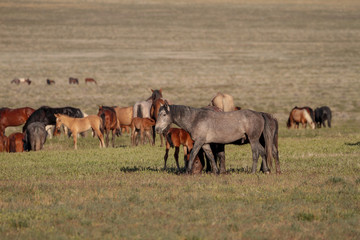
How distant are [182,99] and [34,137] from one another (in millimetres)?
26441

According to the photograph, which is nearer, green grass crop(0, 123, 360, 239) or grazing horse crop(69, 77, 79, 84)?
green grass crop(0, 123, 360, 239)

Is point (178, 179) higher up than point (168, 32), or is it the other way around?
point (168, 32)

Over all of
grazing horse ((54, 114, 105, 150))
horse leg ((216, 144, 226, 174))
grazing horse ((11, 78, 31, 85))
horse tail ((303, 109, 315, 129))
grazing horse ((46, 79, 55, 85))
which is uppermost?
grazing horse ((11, 78, 31, 85))

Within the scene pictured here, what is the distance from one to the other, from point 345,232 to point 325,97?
40582mm

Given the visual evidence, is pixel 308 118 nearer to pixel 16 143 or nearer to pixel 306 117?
pixel 306 117

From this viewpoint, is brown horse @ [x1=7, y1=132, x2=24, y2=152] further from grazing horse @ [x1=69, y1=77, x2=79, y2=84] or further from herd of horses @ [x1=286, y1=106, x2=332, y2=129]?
grazing horse @ [x1=69, y1=77, x2=79, y2=84]

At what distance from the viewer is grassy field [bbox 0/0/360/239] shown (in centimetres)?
924

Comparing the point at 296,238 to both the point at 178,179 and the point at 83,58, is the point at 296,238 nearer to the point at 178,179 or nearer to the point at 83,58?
the point at 178,179

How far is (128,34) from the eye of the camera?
339 ft

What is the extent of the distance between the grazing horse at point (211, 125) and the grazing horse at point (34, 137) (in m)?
9.53

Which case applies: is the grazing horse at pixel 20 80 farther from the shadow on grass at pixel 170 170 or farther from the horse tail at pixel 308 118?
the shadow on grass at pixel 170 170

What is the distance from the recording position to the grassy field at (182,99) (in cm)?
924

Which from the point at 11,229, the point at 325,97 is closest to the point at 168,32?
the point at 325,97

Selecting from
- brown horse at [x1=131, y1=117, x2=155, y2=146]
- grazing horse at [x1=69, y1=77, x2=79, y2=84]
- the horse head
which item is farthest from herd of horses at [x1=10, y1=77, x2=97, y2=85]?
the horse head
